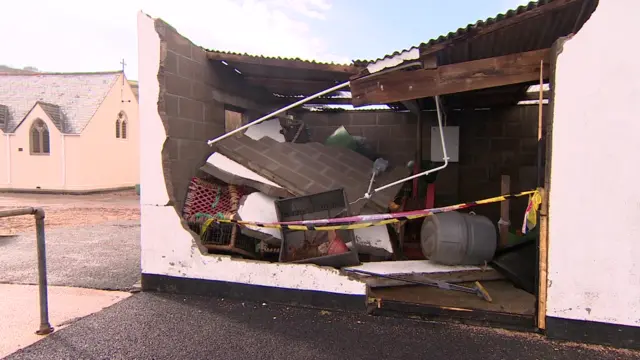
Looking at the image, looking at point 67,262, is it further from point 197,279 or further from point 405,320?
point 405,320

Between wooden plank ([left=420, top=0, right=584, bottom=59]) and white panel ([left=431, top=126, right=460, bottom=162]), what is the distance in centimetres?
359

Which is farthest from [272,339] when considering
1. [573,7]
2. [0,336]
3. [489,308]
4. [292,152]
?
[573,7]

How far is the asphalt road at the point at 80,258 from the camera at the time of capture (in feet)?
18.3

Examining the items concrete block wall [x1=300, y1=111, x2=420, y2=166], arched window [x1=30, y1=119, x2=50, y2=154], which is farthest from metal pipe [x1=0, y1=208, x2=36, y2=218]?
arched window [x1=30, y1=119, x2=50, y2=154]

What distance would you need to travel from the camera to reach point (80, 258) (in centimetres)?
682

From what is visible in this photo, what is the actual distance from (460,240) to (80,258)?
620 centimetres

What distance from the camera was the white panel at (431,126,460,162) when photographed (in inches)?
299

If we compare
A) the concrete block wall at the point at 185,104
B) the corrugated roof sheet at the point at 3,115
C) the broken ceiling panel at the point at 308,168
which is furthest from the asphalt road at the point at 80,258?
the corrugated roof sheet at the point at 3,115

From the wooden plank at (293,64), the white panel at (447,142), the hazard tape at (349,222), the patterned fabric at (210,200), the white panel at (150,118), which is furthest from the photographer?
the white panel at (447,142)

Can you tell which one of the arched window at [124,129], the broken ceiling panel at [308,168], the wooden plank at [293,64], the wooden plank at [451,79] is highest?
the arched window at [124,129]

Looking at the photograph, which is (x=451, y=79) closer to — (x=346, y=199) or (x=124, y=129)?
(x=346, y=199)

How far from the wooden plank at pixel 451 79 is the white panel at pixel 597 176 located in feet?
1.36

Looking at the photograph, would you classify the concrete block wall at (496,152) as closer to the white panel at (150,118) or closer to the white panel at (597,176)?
the white panel at (597,176)

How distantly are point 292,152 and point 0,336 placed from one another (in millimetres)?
4012
